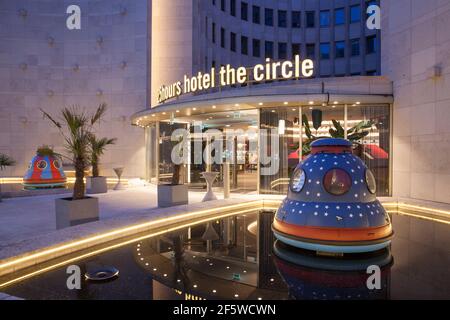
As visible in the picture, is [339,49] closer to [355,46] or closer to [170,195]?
[355,46]

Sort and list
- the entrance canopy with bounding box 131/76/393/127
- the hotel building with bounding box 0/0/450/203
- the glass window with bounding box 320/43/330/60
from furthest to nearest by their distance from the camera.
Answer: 1. the glass window with bounding box 320/43/330/60
2. the entrance canopy with bounding box 131/76/393/127
3. the hotel building with bounding box 0/0/450/203

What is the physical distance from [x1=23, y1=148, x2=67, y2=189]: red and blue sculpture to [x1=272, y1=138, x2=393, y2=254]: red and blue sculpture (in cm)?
1404

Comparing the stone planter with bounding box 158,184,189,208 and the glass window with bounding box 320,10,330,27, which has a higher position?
the glass window with bounding box 320,10,330,27

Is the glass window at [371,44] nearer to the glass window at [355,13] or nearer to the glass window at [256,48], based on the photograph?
the glass window at [355,13]

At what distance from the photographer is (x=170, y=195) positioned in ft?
37.8

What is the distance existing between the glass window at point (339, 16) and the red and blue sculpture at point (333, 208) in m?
36.8

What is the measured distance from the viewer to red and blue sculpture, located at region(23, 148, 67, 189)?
663 inches

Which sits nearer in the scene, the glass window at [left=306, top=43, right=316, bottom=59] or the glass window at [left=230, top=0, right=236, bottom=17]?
the glass window at [left=230, top=0, right=236, bottom=17]

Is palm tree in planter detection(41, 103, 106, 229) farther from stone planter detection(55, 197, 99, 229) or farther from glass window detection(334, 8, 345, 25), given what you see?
glass window detection(334, 8, 345, 25)

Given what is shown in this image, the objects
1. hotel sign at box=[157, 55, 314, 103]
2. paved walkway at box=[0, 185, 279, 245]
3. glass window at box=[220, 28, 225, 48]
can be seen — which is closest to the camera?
paved walkway at box=[0, 185, 279, 245]

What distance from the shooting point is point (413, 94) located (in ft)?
44.1

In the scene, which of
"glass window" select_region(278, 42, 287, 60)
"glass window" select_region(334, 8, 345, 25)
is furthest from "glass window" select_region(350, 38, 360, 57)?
Answer: "glass window" select_region(278, 42, 287, 60)

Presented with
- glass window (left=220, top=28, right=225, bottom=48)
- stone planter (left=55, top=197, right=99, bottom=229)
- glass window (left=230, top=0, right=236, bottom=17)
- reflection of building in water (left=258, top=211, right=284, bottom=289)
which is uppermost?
glass window (left=230, top=0, right=236, bottom=17)

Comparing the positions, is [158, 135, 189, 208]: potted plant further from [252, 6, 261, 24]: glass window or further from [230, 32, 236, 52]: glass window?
[252, 6, 261, 24]: glass window
